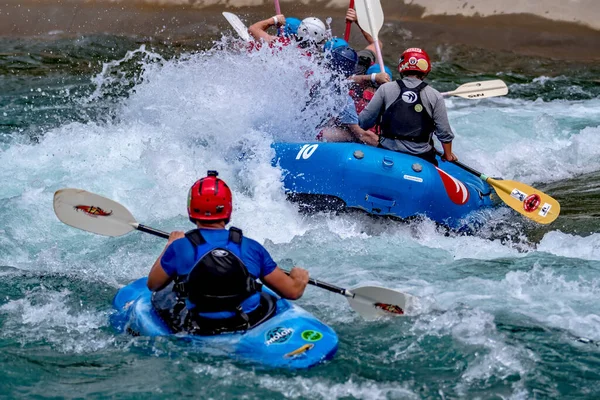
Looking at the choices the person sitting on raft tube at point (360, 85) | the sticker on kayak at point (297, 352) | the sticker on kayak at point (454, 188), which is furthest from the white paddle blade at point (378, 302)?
A: the person sitting on raft tube at point (360, 85)

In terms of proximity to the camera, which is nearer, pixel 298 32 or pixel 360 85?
pixel 360 85

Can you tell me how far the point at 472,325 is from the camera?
5.10 m

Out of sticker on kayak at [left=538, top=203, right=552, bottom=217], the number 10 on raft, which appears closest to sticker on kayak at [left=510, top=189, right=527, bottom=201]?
sticker on kayak at [left=538, top=203, right=552, bottom=217]

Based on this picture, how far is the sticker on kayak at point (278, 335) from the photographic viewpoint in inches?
179

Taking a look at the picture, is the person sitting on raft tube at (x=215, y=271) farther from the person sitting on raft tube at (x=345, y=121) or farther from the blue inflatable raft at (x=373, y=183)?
the person sitting on raft tube at (x=345, y=121)

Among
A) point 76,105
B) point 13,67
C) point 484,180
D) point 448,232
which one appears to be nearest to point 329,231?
point 448,232

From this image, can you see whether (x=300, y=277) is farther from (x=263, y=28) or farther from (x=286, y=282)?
(x=263, y=28)

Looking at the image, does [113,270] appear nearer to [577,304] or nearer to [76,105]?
[577,304]

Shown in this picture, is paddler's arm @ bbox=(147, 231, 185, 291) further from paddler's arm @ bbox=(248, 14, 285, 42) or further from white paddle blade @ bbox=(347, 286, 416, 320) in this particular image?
paddler's arm @ bbox=(248, 14, 285, 42)

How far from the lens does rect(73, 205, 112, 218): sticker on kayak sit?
18.0 ft

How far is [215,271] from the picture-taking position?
4402 mm

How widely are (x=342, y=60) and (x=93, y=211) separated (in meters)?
3.41

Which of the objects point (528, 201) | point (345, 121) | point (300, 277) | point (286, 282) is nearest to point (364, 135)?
point (345, 121)

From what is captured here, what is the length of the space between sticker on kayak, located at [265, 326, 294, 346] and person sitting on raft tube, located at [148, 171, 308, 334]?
0.14 metres
